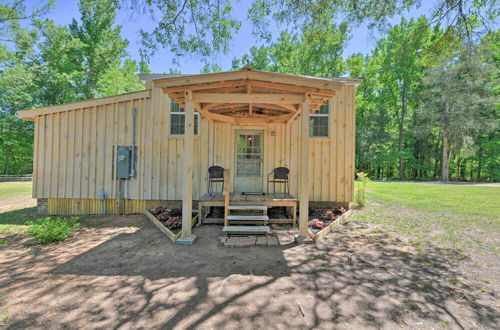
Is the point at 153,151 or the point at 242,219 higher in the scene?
the point at 153,151

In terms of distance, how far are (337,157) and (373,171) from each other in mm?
26596

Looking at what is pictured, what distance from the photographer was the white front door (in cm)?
660

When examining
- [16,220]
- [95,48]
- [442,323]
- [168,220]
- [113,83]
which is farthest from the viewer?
[113,83]

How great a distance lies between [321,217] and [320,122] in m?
2.78

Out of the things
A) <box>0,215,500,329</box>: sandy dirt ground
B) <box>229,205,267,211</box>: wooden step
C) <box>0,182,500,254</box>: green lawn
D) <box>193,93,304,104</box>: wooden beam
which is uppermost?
<box>193,93,304,104</box>: wooden beam

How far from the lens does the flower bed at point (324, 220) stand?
4.49 meters

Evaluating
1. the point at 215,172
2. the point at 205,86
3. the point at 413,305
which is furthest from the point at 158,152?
the point at 413,305

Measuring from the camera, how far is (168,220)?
17.3ft

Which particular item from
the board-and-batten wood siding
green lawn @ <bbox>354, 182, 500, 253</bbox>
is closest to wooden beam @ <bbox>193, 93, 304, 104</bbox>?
the board-and-batten wood siding

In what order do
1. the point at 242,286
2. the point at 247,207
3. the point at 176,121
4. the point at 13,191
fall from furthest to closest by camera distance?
the point at 13,191 → the point at 176,121 → the point at 247,207 → the point at 242,286

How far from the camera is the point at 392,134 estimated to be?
80.9 ft

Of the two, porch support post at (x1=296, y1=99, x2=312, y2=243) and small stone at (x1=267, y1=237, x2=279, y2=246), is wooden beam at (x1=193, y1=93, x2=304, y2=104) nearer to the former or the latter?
porch support post at (x1=296, y1=99, x2=312, y2=243)

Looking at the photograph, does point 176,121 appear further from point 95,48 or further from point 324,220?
point 95,48

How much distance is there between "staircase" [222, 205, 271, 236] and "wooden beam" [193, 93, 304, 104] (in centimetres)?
225
